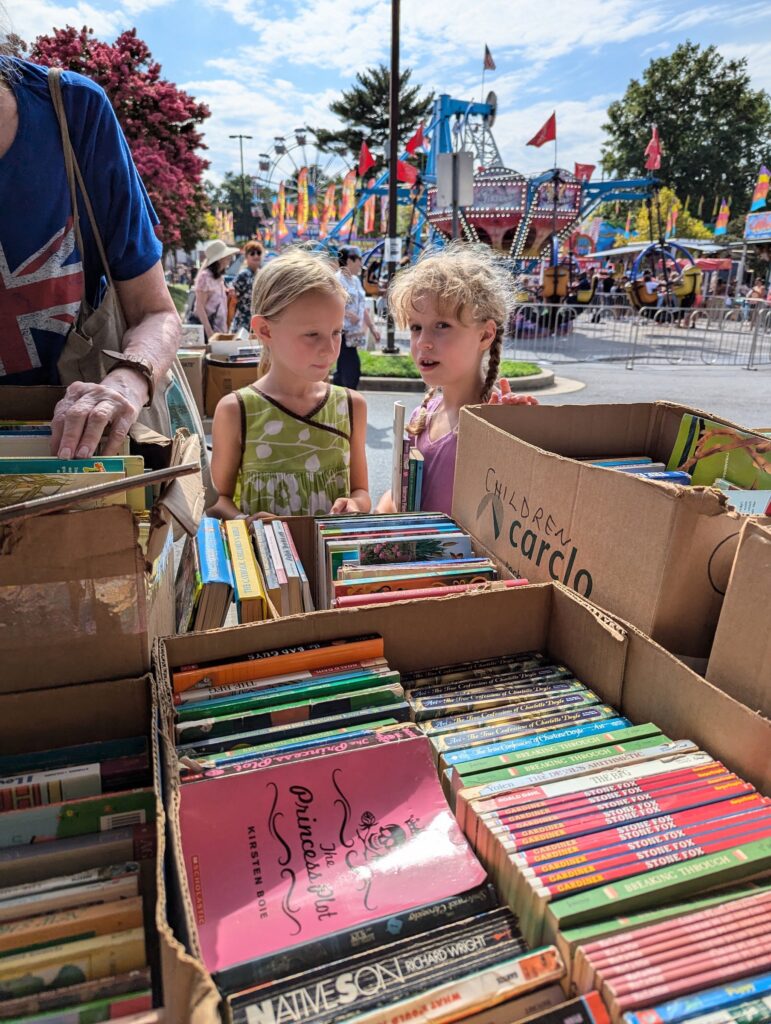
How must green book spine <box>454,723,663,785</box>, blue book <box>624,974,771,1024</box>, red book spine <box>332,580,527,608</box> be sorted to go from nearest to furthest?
blue book <box>624,974,771,1024</box>, green book spine <box>454,723,663,785</box>, red book spine <box>332,580,527,608</box>

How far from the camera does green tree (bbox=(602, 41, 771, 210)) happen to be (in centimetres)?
4666

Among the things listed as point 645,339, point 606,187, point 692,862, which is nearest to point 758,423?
point 692,862

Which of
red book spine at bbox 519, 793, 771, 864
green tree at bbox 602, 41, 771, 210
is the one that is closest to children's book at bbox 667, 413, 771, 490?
red book spine at bbox 519, 793, 771, 864

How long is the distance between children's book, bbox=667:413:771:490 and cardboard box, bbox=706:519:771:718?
0.69 m

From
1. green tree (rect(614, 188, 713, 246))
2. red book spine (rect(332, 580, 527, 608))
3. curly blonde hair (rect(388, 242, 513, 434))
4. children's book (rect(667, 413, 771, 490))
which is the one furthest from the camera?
green tree (rect(614, 188, 713, 246))

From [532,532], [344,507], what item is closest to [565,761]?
[532,532]

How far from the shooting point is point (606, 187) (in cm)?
1870

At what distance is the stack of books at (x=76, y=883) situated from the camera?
0.73m

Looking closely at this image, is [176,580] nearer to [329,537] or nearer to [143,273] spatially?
[329,537]

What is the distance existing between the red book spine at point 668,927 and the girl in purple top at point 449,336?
174 centimetres

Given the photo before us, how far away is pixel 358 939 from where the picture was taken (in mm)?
775

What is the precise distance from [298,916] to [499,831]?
0.91ft

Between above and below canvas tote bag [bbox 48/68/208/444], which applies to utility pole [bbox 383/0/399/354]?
above

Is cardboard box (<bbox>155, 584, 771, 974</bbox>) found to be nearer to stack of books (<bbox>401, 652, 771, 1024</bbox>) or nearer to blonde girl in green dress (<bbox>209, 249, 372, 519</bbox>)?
stack of books (<bbox>401, 652, 771, 1024</bbox>)
